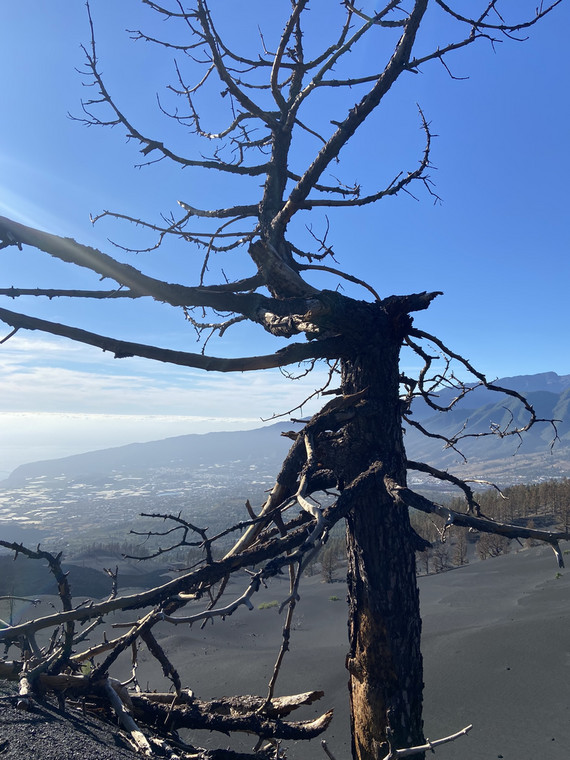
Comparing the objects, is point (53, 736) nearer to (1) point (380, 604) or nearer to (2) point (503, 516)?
(1) point (380, 604)

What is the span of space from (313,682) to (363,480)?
603 inches

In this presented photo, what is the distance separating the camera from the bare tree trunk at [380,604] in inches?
84.2

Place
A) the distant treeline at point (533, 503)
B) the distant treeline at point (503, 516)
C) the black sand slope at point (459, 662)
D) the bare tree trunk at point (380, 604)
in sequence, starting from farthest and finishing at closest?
1. the distant treeline at point (533, 503)
2. the distant treeline at point (503, 516)
3. the black sand slope at point (459, 662)
4. the bare tree trunk at point (380, 604)

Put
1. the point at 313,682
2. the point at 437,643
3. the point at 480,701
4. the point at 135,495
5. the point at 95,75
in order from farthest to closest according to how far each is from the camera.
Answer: the point at 135,495
the point at 437,643
the point at 313,682
the point at 480,701
the point at 95,75

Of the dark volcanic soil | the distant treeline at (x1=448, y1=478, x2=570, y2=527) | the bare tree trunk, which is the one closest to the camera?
the dark volcanic soil

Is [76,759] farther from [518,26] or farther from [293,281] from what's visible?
[518,26]

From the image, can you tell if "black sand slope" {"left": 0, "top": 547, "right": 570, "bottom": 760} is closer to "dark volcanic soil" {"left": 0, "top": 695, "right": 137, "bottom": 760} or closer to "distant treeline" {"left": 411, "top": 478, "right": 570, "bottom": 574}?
"dark volcanic soil" {"left": 0, "top": 695, "right": 137, "bottom": 760}

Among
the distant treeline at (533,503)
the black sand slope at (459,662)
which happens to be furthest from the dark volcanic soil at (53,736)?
the distant treeline at (533,503)

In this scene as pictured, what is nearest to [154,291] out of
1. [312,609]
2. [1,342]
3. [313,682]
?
[1,342]

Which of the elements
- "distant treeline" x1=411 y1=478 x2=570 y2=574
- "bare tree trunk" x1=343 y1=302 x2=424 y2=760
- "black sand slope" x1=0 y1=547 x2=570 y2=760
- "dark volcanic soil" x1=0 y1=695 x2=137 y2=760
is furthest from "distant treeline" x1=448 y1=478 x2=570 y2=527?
"dark volcanic soil" x1=0 y1=695 x2=137 y2=760

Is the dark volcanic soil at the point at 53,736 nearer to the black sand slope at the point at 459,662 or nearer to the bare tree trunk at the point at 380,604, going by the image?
the black sand slope at the point at 459,662

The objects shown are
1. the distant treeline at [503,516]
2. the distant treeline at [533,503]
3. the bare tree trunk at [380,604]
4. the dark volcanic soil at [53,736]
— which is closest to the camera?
the dark volcanic soil at [53,736]

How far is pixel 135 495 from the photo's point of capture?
477ft

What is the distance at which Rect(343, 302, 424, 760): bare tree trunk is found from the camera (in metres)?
2.14
